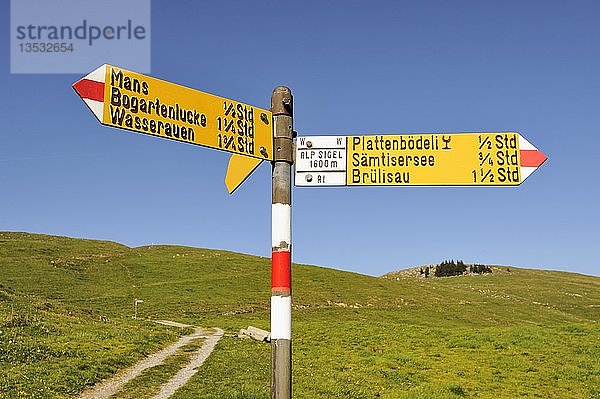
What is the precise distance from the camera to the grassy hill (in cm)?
1920

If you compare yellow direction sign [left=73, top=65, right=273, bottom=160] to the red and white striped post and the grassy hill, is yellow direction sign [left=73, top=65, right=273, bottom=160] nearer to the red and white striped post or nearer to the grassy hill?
the red and white striped post

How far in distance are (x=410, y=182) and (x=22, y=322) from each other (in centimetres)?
2815

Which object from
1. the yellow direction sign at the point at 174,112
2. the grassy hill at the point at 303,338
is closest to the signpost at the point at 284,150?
the yellow direction sign at the point at 174,112

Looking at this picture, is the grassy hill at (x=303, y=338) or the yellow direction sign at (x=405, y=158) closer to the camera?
the yellow direction sign at (x=405, y=158)

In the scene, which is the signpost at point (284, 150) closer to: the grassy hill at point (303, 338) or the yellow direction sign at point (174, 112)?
the yellow direction sign at point (174, 112)

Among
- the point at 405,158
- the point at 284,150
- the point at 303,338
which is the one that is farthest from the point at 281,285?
the point at 303,338

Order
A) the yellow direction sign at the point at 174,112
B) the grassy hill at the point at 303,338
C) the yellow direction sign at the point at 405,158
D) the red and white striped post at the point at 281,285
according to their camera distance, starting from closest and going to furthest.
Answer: the yellow direction sign at the point at 174,112 → the red and white striped post at the point at 281,285 → the yellow direction sign at the point at 405,158 → the grassy hill at the point at 303,338

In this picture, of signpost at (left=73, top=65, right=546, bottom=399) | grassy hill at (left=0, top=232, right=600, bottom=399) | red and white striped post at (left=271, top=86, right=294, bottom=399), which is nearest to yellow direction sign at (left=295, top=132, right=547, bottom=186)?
signpost at (left=73, top=65, right=546, bottom=399)

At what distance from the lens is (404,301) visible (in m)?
86.0

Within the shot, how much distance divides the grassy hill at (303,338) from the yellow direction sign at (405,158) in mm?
10181

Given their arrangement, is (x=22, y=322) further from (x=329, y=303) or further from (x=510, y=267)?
(x=510, y=267)

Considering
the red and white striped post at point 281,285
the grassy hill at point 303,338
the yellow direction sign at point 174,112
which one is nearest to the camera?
the yellow direction sign at point 174,112

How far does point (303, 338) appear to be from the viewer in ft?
119

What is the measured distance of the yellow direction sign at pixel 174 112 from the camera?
5.27 meters
